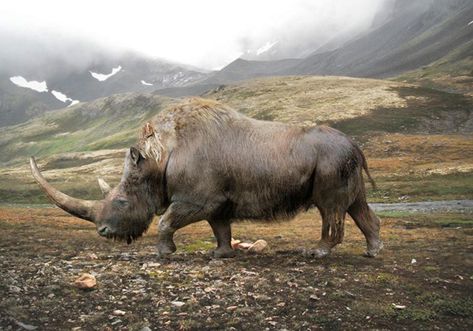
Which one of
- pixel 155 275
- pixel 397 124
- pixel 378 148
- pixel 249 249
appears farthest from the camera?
pixel 397 124

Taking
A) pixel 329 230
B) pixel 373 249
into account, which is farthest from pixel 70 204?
pixel 373 249

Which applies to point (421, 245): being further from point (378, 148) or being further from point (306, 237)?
point (378, 148)

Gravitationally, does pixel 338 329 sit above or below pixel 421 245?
above

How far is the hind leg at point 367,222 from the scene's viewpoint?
11.7 m

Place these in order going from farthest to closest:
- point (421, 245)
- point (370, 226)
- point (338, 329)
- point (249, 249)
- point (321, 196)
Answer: point (421, 245) < point (249, 249) < point (370, 226) < point (321, 196) < point (338, 329)

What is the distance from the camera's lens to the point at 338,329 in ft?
22.9

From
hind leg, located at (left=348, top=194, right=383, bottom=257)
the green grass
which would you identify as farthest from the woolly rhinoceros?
the green grass

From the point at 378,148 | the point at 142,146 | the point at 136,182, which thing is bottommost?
the point at 378,148

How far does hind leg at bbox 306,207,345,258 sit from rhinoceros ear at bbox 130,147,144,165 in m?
4.10

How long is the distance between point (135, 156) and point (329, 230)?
4.61 metres

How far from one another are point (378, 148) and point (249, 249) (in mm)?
66595

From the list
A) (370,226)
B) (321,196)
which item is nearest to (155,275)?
(321,196)

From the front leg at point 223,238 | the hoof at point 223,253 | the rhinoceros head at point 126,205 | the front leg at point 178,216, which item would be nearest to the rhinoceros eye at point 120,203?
the rhinoceros head at point 126,205

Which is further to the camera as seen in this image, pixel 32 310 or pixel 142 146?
pixel 142 146
